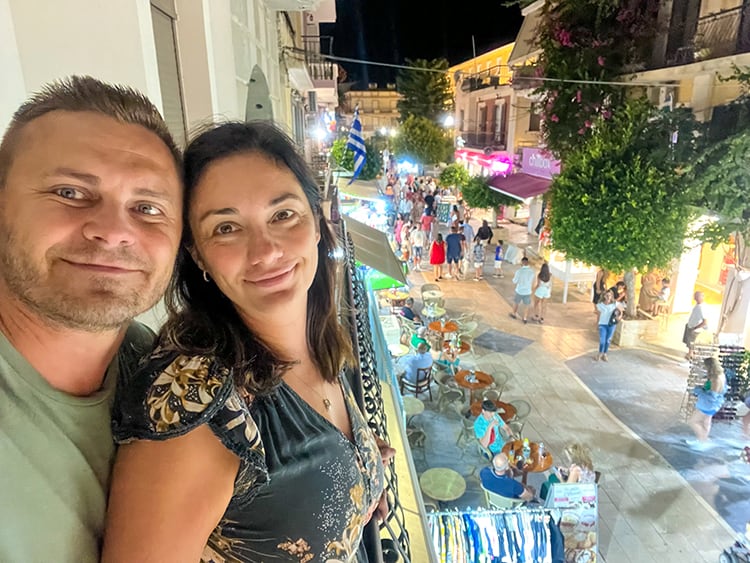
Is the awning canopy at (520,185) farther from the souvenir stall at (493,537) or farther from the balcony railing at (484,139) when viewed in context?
the souvenir stall at (493,537)

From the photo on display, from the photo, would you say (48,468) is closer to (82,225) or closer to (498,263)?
(82,225)

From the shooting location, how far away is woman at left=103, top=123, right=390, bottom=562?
1098 millimetres

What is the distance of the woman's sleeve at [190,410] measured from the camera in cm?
111

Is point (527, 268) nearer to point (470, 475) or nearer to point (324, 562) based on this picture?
point (470, 475)

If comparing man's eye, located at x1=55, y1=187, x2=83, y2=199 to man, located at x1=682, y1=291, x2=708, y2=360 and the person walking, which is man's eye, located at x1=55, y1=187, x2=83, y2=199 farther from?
the person walking

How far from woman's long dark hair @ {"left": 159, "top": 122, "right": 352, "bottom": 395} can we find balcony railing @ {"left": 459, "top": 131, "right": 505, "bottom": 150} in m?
24.6

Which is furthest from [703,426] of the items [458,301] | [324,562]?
[324,562]

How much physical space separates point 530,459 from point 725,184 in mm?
5746

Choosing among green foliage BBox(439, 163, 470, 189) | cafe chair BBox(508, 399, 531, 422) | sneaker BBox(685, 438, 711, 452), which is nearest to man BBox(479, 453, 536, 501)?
cafe chair BBox(508, 399, 531, 422)

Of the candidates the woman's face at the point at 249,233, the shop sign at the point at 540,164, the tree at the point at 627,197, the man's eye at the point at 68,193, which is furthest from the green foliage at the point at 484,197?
the man's eye at the point at 68,193

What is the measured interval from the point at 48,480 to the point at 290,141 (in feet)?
4.04

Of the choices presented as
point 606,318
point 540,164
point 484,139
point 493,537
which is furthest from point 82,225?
point 484,139

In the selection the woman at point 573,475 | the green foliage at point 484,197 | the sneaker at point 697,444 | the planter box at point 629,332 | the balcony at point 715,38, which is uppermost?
the balcony at point 715,38

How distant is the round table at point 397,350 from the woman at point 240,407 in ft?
23.1
